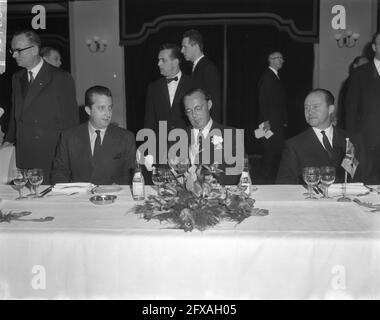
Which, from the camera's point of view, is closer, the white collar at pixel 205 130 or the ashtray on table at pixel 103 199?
the ashtray on table at pixel 103 199

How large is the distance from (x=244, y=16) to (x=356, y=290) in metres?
6.40

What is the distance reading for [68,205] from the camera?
2432mm

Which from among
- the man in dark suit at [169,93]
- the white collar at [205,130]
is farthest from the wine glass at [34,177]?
the man in dark suit at [169,93]

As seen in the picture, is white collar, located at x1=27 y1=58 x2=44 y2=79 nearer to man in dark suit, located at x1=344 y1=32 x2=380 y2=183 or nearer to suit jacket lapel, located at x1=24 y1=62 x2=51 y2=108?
suit jacket lapel, located at x1=24 y1=62 x2=51 y2=108

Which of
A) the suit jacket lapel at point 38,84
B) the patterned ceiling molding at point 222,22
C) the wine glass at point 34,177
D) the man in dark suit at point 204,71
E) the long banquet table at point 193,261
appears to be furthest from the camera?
the patterned ceiling molding at point 222,22

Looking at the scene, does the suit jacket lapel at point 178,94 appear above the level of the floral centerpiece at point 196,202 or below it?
above

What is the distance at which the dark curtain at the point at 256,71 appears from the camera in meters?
8.02

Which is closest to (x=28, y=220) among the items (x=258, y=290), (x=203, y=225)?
(x=203, y=225)

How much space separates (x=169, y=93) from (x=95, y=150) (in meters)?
1.54

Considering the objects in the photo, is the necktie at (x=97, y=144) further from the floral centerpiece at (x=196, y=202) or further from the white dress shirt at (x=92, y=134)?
the floral centerpiece at (x=196, y=202)

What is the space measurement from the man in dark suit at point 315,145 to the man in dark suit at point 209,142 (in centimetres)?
30

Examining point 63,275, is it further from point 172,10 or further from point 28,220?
point 172,10

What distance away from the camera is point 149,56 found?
8078 mm

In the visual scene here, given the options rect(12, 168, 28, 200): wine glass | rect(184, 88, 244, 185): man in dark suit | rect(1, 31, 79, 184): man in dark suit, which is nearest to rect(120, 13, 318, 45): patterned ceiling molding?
rect(1, 31, 79, 184): man in dark suit
